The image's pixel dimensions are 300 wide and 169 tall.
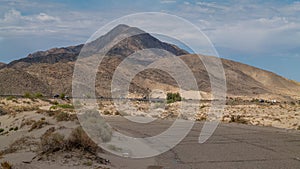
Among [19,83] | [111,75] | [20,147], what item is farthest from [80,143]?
[111,75]

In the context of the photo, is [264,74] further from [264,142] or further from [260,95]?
[264,142]

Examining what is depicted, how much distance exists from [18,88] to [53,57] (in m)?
71.9

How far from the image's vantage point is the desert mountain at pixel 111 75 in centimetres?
10475

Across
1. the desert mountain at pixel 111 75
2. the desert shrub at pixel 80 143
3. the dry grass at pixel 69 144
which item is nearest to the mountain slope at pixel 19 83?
the desert mountain at pixel 111 75

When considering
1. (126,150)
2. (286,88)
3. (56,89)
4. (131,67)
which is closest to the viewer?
(126,150)

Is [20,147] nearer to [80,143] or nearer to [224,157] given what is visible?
[80,143]

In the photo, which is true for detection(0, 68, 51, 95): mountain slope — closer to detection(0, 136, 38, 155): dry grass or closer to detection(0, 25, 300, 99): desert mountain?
Answer: detection(0, 25, 300, 99): desert mountain

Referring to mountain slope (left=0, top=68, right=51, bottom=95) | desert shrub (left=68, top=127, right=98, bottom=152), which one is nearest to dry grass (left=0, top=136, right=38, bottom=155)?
desert shrub (left=68, top=127, right=98, bottom=152)

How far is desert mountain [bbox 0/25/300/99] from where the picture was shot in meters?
105

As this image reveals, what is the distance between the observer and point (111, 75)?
4833 inches

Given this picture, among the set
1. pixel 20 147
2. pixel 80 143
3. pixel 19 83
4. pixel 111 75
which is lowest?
pixel 19 83

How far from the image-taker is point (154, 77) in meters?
141

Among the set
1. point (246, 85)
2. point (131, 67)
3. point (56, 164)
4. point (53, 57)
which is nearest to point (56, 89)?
point (131, 67)

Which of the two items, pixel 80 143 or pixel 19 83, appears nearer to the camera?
pixel 80 143
